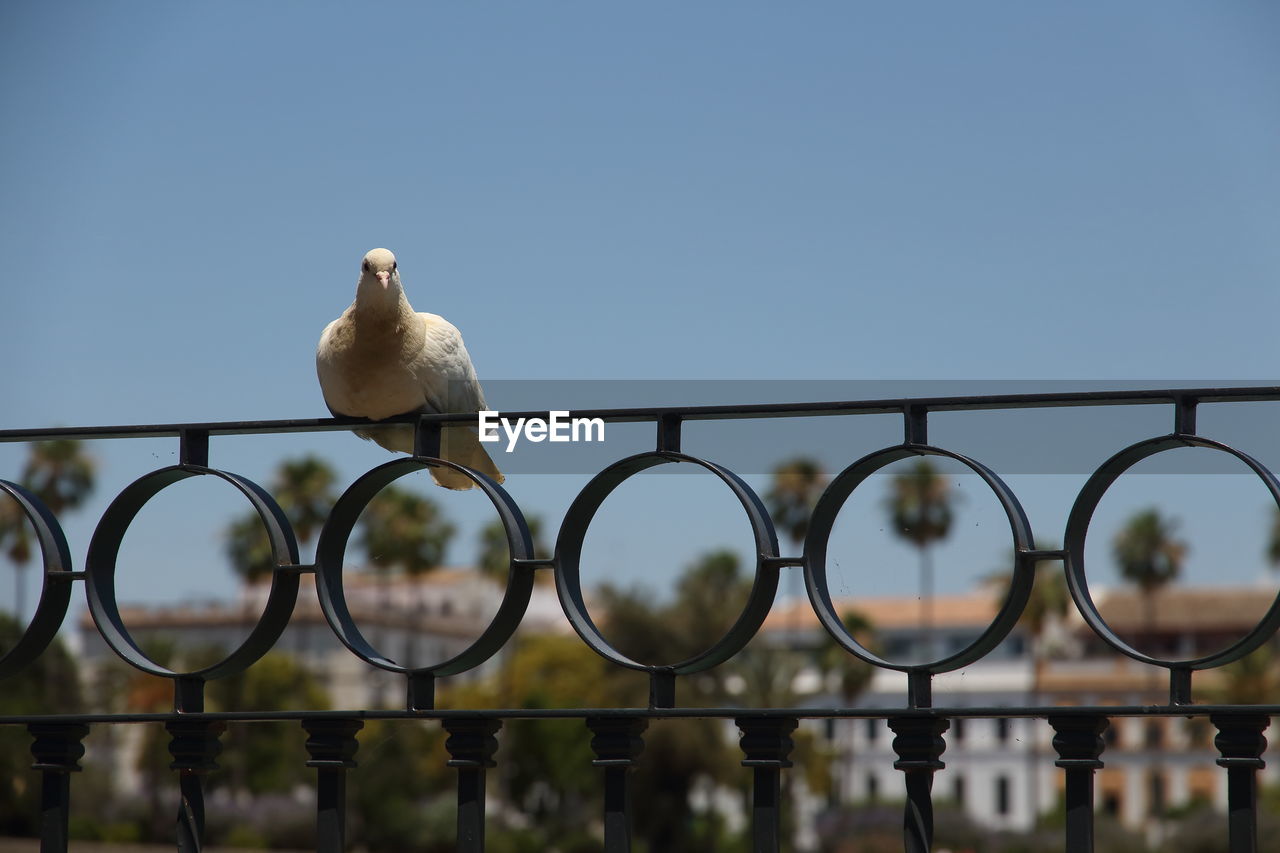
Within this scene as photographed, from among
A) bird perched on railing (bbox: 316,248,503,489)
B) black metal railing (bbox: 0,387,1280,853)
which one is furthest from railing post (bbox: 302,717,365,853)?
bird perched on railing (bbox: 316,248,503,489)

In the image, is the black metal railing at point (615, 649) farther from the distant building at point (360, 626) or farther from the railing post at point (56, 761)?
the distant building at point (360, 626)

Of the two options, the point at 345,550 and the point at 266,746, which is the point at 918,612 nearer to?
the point at 266,746

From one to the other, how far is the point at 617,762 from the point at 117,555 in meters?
1.31

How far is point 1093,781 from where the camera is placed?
296cm

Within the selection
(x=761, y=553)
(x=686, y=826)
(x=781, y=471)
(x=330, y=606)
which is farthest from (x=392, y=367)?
(x=686, y=826)

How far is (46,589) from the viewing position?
3.38m

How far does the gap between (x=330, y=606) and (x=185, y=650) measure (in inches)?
2012

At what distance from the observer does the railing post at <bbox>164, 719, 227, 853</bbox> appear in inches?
132

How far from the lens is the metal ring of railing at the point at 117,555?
3229mm

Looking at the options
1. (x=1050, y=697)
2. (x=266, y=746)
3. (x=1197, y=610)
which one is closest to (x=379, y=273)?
(x=266, y=746)

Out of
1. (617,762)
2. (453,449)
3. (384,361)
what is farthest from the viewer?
(384,361)

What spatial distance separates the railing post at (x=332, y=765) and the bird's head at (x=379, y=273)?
2.22 metres

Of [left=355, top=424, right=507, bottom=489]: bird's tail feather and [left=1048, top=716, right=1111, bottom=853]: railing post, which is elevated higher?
[left=355, top=424, right=507, bottom=489]: bird's tail feather

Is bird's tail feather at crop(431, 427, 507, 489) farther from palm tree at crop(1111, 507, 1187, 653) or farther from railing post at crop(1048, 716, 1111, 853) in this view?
palm tree at crop(1111, 507, 1187, 653)
